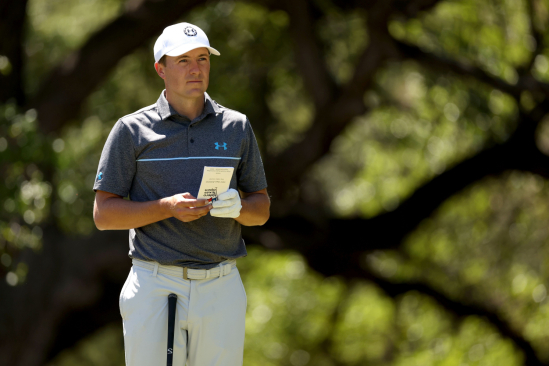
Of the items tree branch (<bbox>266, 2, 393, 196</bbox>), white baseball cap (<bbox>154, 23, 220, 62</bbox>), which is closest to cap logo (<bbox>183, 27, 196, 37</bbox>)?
white baseball cap (<bbox>154, 23, 220, 62</bbox>)

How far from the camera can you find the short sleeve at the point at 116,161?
8.25 ft

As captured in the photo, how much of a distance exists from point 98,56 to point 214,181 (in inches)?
205

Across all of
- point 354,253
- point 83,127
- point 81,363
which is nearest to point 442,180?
point 354,253

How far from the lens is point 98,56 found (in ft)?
23.2

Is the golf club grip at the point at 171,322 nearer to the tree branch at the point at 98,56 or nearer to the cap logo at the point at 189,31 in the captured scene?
the cap logo at the point at 189,31

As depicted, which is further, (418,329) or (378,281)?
(418,329)

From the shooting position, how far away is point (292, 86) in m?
9.59

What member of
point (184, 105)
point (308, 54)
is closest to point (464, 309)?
point (308, 54)

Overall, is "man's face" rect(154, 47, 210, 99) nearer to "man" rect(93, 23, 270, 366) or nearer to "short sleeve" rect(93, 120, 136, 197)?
"man" rect(93, 23, 270, 366)

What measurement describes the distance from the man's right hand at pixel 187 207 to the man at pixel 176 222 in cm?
11

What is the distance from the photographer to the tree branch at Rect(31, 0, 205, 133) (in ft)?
22.9

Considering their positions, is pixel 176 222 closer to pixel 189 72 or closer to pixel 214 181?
pixel 214 181

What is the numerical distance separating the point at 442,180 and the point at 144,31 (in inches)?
155

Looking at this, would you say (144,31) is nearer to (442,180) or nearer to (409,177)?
(442,180)
